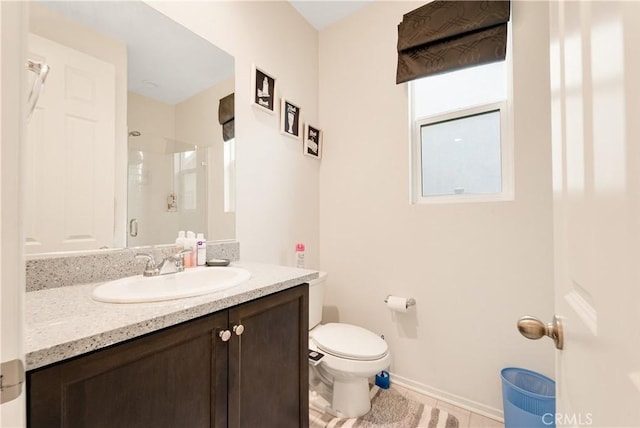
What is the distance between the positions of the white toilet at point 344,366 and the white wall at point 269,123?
478mm

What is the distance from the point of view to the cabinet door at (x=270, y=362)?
A: 0.83 m

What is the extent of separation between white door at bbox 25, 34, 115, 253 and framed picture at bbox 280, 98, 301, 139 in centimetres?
95

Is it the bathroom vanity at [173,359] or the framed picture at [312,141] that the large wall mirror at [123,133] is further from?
the framed picture at [312,141]

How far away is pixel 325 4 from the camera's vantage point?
1.91 m

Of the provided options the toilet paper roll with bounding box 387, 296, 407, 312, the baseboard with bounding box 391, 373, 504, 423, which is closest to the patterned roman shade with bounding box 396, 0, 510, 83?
the toilet paper roll with bounding box 387, 296, 407, 312

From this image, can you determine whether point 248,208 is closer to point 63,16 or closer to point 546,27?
point 63,16

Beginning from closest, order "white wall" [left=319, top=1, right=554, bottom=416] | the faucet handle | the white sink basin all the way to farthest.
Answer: the white sink basin
the faucet handle
"white wall" [left=319, top=1, right=554, bottom=416]

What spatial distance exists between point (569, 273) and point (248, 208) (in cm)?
141

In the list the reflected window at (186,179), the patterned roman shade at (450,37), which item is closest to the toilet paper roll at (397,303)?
the reflected window at (186,179)

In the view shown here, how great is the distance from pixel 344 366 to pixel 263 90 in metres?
1.66

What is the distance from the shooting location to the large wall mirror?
0.89m

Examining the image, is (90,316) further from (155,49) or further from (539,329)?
(155,49)

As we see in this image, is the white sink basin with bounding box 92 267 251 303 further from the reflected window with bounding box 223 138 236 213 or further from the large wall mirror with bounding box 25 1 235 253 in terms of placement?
the reflected window with bounding box 223 138 236 213

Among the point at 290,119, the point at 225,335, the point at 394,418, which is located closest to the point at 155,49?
the point at 290,119
